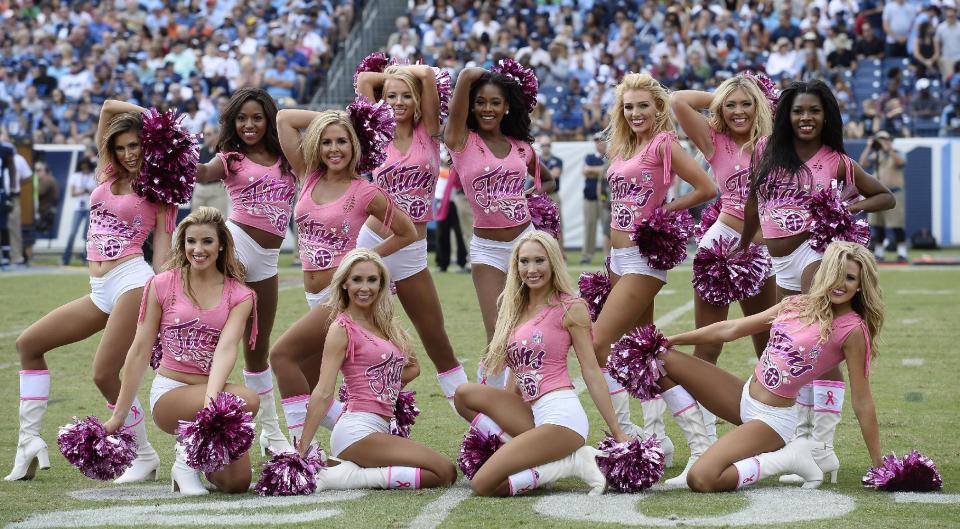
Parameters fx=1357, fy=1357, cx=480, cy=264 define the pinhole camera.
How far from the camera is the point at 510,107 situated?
6180mm

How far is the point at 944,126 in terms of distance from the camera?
16.9 meters

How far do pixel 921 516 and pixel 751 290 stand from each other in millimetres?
1587

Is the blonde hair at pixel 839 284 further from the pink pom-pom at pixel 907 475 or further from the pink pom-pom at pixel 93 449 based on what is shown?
the pink pom-pom at pixel 93 449

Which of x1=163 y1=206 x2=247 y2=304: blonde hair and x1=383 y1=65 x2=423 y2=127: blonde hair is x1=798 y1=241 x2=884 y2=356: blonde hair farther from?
x1=163 y1=206 x2=247 y2=304: blonde hair

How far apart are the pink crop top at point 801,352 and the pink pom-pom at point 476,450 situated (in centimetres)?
106

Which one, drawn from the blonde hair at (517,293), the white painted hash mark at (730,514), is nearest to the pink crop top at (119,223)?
the blonde hair at (517,293)

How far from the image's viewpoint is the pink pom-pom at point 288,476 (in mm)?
4922

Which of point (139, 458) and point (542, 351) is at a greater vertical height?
point (542, 351)

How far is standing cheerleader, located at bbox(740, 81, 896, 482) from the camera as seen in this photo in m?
5.55

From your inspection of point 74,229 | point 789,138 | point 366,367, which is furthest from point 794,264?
point 74,229

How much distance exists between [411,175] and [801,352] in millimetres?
1937

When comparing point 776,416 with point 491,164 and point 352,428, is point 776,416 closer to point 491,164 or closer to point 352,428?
point 352,428

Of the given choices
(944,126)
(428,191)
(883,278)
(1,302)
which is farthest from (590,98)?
(428,191)

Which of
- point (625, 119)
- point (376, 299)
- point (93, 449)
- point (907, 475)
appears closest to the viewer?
point (907, 475)
